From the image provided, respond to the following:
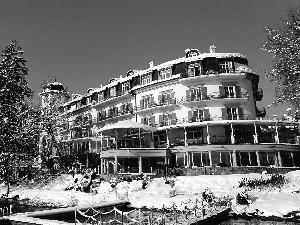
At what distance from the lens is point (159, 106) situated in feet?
138

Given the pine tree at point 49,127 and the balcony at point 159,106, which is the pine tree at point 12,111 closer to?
the pine tree at point 49,127

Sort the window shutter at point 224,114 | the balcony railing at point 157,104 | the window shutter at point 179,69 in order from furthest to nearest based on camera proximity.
Result: the window shutter at point 179,69
the balcony railing at point 157,104
the window shutter at point 224,114

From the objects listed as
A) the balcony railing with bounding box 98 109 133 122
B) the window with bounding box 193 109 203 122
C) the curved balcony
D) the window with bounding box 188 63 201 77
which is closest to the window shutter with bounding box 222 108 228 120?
the window with bounding box 193 109 203 122

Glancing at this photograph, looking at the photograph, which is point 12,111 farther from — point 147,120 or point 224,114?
point 224,114

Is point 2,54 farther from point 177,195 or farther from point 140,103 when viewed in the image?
point 177,195

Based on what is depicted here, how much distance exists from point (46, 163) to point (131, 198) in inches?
1108

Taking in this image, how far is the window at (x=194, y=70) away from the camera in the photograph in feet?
133

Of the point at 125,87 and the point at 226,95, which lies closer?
the point at 226,95

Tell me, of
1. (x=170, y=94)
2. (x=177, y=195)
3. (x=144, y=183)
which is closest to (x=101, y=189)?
(x=144, y=183)

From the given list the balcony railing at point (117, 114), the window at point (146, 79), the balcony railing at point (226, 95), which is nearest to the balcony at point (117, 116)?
the balcony railing at point (117, 114)

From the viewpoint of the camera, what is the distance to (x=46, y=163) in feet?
156

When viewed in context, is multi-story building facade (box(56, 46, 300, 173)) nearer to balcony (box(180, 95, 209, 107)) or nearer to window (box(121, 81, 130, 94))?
balcony (box(180, 95, 209, 107))

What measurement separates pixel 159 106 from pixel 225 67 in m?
11.3

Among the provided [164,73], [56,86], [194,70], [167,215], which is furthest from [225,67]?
[56,86]
